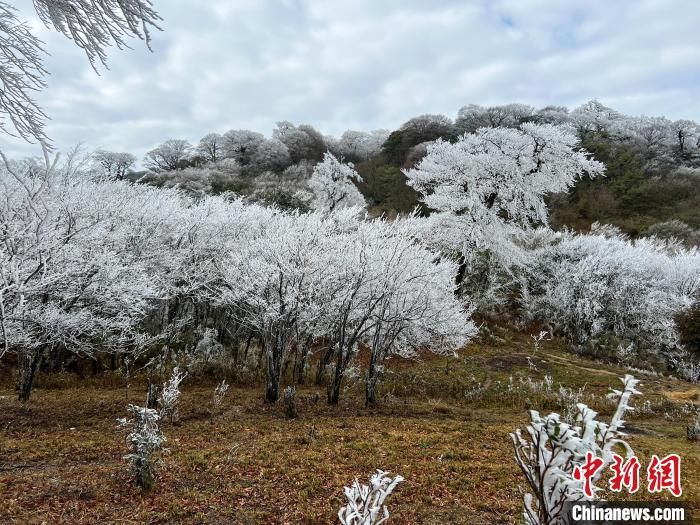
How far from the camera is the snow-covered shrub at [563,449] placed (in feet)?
6.51

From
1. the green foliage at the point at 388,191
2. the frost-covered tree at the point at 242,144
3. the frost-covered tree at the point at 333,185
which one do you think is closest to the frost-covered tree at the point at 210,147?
the frost-covered tree at the point at 242,144

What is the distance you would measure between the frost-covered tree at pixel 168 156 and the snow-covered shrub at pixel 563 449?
65251 millimetres

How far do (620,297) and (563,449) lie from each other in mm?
18716

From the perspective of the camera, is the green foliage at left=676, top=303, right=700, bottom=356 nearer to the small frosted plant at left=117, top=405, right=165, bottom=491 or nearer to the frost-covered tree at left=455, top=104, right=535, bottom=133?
the small frosted plant at left=117, top=405, right=165, bottom=491

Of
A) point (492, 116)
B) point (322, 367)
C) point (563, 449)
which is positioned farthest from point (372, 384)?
point (492, 116)

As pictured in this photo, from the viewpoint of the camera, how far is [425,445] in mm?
7121

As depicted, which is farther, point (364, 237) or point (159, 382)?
point (159, 382)

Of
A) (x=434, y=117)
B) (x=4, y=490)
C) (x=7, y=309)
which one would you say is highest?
(x=434, y=117)

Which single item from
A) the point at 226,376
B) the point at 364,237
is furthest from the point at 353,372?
the point at 364,237

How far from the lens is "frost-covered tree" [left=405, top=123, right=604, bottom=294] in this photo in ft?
56.7

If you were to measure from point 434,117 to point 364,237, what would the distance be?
169 ft

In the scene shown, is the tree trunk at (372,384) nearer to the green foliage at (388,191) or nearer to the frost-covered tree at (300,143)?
the green foliage at (388,191)

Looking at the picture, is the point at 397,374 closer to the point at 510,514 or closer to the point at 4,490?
the point at 510,514

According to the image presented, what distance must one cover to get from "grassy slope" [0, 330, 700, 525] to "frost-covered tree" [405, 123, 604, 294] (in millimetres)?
7162
